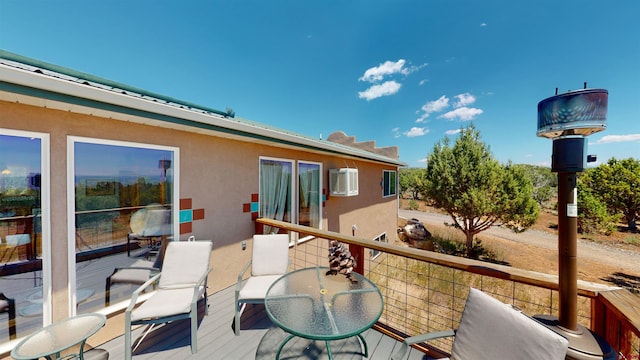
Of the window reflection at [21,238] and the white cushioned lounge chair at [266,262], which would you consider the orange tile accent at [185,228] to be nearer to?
the white cushioned lounge chair at [266,262]

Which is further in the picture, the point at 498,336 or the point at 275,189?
the point at 275,189

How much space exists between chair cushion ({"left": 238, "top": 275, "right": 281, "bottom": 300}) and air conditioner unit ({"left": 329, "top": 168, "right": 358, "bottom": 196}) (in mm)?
3381

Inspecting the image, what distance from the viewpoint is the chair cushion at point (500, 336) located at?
1157 millimetres

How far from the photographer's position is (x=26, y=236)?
6.76 ft

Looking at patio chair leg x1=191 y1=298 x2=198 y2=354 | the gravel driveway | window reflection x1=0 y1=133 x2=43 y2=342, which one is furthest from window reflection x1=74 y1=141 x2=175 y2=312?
the gravel driveway

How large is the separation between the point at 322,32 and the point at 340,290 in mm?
9339

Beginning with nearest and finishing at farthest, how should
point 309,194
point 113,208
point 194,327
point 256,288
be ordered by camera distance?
point 194,327
point 256,288
point 113,208
point 309,194

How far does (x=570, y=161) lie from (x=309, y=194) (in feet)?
14.7

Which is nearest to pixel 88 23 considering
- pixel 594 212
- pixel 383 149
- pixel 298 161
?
pixel 298 161

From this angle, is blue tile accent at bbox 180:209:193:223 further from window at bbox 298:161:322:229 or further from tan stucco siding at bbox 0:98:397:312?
window at bbox 298:161:322:229

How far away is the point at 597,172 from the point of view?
15.8 meters

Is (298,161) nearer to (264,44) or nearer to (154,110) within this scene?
(154,110)

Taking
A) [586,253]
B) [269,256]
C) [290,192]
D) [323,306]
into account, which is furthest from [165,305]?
[586,253]

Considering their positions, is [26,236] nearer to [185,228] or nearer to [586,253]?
[185,228]
